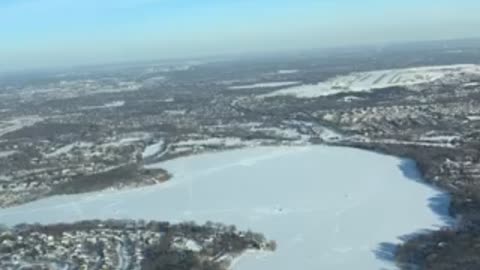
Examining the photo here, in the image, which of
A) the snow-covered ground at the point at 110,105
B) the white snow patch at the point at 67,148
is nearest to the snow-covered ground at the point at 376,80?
the snow-covered ground at the point at 110,105

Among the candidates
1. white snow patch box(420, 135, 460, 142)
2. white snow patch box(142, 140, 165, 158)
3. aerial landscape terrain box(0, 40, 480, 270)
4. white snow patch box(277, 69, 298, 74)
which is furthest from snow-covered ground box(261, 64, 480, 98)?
white snow patch box(420, 135, 460, 142)

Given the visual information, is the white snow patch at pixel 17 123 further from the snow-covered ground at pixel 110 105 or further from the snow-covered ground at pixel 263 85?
the snow-covered ground at pixel 263 85

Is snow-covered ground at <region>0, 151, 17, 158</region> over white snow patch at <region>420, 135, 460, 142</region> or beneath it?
beneath

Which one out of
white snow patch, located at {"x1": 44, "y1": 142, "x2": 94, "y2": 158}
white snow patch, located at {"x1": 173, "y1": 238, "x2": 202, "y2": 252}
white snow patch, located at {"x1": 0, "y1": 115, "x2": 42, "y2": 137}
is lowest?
white snow patch, located at {"x1": 0, "y1": 115, "x2": 42, "y2": 137}

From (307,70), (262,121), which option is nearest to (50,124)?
(262,121)

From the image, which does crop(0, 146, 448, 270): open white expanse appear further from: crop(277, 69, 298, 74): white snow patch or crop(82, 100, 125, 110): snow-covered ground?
crop(277, 69, 298, 74): white snow patch

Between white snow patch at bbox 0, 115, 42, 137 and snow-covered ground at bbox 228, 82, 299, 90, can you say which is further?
snow-covered ground at bbox 228, 82, 299, 90
